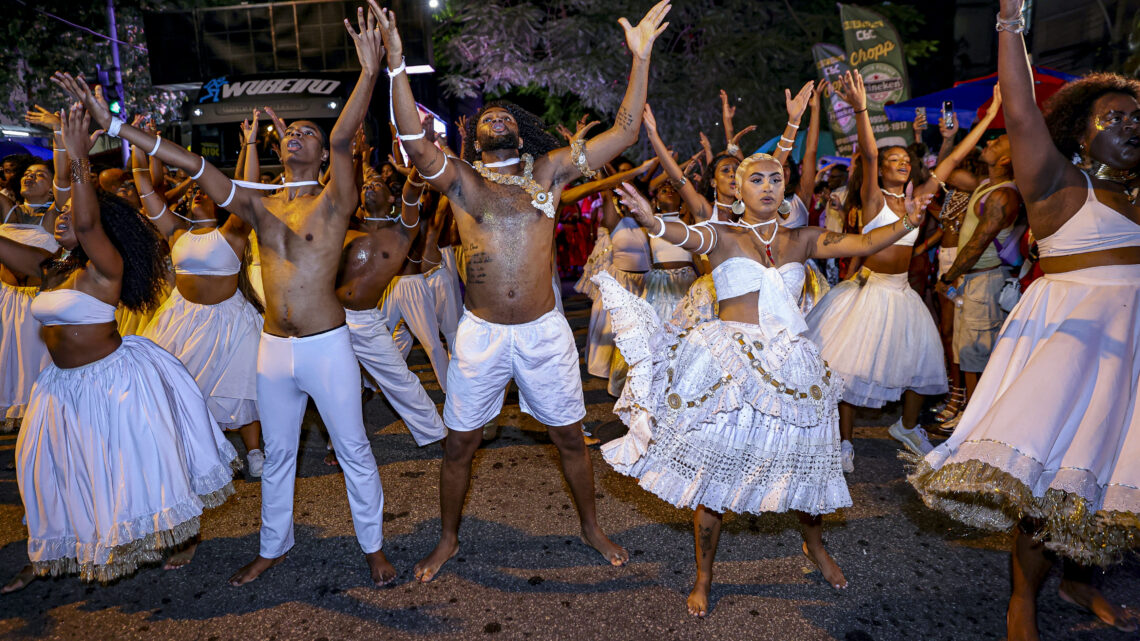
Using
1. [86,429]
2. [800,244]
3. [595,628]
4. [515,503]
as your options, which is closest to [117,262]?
[86,429]

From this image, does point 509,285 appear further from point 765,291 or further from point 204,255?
point 204,255

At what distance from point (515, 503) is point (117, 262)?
2.72 m

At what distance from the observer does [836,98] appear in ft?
41.6

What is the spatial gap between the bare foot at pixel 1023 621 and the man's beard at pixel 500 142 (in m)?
3.20

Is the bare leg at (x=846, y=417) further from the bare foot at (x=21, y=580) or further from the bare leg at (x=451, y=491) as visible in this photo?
the bare foot at (x=21, y=580)

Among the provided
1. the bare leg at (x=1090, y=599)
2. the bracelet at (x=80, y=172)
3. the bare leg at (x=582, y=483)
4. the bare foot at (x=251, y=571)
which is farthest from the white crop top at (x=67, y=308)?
the bare leg at (x=1090, y=599)

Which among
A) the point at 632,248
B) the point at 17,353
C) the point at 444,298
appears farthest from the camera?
the point at 444,298

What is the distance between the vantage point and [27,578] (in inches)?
156

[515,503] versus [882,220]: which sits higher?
[882,220]

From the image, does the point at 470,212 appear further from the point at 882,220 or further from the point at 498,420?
the point at 498,420

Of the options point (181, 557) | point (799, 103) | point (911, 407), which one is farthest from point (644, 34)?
point (181, 557)

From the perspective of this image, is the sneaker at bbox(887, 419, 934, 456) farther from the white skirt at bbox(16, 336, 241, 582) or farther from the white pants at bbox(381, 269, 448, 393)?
the white skirt at bbox(16, 336, 241, 582)

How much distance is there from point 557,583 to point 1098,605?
254 cm

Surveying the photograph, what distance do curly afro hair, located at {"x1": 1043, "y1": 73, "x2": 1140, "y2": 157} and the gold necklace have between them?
2367 mm
